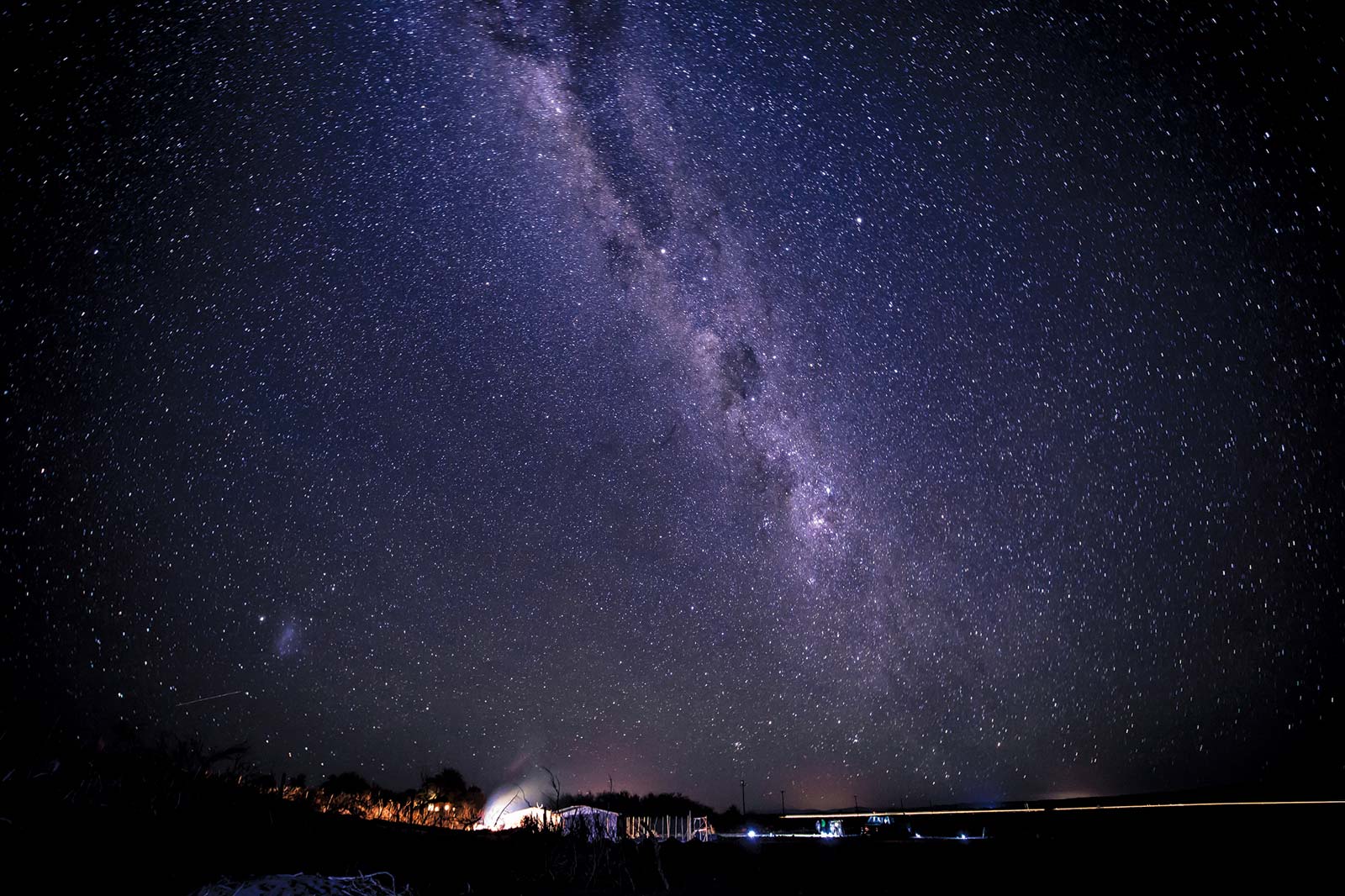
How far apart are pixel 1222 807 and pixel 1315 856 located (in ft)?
181

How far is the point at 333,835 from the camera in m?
4.00

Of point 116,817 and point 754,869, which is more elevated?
point 116,817

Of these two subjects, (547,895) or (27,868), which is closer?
(27,868)

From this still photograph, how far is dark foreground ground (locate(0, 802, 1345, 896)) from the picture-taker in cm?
228

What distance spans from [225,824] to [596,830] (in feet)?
28.5

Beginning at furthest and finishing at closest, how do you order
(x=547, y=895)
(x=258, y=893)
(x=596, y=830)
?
(x=596, y=830) < (x=547, y=895) < (x=258, y=893)

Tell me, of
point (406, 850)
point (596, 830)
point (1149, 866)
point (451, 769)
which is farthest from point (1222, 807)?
point (406, 850)

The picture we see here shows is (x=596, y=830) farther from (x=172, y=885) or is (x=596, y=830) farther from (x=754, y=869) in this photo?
(x=172, y=885)

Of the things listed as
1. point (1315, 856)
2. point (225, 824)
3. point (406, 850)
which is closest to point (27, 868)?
point (225, 824)

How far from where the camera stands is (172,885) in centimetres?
245

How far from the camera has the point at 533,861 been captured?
8578 mm

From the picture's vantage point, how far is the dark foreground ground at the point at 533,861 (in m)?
2.28

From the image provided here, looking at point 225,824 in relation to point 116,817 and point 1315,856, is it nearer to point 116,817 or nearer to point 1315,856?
point 116,817

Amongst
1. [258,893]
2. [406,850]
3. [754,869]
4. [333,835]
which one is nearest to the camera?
[258,893]
